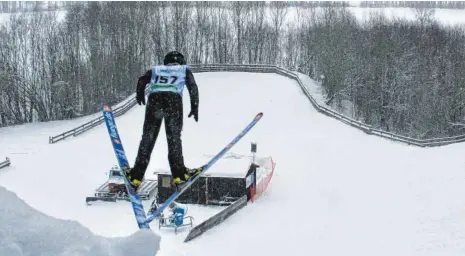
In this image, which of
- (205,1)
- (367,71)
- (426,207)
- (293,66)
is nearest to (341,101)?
(367,71)

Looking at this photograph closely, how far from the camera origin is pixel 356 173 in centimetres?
2089

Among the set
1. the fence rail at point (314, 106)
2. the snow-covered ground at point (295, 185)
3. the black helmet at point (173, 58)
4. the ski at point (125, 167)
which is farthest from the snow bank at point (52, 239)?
the fence rail at point (314, 106)

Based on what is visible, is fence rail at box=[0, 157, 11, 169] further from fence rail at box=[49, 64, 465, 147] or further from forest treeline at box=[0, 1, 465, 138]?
forest treeline at box=[0, 1, 465, 138]

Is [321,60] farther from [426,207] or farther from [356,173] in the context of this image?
[426,207]

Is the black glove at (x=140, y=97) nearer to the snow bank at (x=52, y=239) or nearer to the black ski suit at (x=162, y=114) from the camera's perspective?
the black ski suit at (x=162, y=114)

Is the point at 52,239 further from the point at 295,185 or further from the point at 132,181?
the point at 295,185

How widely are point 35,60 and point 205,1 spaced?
21.2 metres

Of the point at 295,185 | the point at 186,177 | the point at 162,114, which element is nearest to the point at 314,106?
the point at 295,185

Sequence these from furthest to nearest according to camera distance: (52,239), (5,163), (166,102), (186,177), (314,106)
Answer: (314,106) < (5,163) < (186,177) < (166,102) < (52,239)

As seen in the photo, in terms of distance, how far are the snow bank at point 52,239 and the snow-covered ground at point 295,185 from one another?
10603 millimetres

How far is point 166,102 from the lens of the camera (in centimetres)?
573

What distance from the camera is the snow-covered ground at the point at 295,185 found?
14883 mm

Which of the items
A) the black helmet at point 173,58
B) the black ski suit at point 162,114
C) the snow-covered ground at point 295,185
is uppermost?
the black helmet at point 173,58

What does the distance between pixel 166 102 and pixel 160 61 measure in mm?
48621
